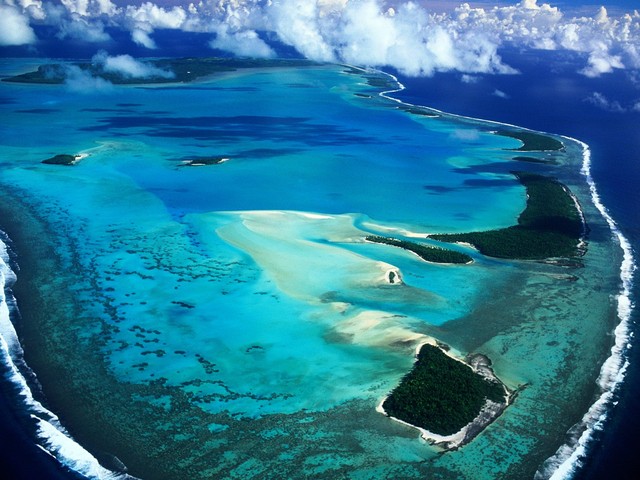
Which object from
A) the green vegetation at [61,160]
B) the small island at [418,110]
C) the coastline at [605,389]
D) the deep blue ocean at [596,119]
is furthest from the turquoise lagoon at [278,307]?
the small island at [418,110]

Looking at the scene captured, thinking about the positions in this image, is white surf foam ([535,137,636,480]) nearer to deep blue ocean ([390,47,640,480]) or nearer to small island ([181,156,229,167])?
deep blue ocean ([390,47,640,480])

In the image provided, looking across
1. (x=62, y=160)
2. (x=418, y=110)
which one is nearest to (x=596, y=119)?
(x=418, y=110)

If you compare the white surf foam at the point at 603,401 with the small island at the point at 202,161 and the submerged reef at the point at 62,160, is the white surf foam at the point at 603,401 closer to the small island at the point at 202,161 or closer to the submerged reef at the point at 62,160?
the small island at the point at 202,161

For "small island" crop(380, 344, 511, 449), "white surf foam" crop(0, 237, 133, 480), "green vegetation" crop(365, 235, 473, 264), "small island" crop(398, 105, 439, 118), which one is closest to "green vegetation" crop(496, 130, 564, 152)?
"small island" crop(398, 105, 439, 118)

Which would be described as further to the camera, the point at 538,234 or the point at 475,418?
the point at 538,234

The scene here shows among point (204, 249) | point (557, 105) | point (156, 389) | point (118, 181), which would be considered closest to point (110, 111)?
point (118, 181)

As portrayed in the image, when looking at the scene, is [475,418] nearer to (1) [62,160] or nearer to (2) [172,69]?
(1) [62,160]

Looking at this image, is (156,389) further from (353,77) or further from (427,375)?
(353,77)
